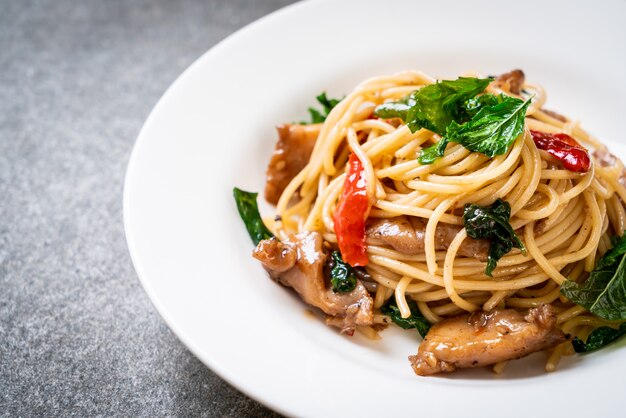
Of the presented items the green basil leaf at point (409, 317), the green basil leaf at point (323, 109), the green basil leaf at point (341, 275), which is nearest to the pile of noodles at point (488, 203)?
the green basil leaf at point (409, 317)

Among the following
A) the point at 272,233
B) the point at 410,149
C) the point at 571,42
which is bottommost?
the point at 272,233

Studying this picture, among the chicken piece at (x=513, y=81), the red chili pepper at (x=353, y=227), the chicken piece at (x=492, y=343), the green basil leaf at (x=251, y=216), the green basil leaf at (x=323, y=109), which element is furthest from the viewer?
the green basil leaf at (x=323, y=109)

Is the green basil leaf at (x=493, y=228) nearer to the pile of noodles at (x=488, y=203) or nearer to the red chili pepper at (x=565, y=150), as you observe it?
the pile of noodles at (x=488, y=203)

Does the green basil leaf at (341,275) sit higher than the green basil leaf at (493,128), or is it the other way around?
the green basil leaf at (493,128)

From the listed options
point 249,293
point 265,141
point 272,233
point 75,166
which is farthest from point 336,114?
point 75,166

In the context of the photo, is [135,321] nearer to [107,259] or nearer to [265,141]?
[107,259]

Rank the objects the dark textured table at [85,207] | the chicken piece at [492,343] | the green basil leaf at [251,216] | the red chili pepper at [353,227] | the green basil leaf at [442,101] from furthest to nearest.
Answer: the green basil leaf at [251,216]
the red chili pepper at [353,227]
the green basil leaf at [442,101]
the dark textured table at [85,207]
the chicken piece at [492,343]

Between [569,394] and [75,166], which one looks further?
[75,166]
